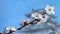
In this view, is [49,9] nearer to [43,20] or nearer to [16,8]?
[43,20]

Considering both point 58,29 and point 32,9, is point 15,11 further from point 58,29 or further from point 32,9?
point 58,29

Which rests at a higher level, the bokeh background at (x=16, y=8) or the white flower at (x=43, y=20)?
the bokeh background at (x=16, y=8)

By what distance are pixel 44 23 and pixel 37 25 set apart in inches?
2.9

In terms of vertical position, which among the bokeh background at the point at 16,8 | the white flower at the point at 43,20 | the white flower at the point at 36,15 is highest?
the bokeh background at the point at 16,8

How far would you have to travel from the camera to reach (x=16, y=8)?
4.77 ft

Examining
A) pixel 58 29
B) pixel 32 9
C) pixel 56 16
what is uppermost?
pixel 32 9

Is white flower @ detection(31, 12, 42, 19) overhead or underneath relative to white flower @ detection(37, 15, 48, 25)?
overhead

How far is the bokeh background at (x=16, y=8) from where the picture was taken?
1.42 metres

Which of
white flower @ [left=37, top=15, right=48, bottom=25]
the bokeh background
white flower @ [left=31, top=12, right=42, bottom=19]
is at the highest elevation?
the bokeh background

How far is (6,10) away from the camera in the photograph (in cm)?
146

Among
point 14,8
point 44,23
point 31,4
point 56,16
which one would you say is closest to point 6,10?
point 14,8

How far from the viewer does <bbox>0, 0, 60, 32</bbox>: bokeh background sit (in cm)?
142

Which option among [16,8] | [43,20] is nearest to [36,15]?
[43,20]

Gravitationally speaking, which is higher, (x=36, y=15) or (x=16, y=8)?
(x=16, y=8)
